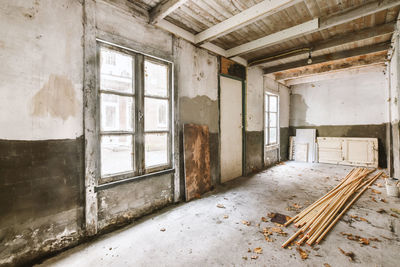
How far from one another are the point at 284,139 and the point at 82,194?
657cm

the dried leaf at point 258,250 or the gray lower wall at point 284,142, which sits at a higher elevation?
the gray lower wall at point 284,142

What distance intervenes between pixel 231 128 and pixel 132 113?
8.36ft

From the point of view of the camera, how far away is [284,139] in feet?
22.5

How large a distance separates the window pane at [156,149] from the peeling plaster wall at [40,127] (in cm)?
89

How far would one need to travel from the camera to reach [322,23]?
9.43 feet

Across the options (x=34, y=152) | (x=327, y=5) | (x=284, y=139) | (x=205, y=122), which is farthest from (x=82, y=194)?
(x=284, y=139)

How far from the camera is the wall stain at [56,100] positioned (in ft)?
6.05

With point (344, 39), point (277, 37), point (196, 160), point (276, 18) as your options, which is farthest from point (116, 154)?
point (344, 39)

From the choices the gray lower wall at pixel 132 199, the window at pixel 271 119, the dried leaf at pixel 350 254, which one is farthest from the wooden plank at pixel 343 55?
the gray lower wall at pixel 132 199

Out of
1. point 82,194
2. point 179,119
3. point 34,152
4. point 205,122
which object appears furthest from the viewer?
point 205,122

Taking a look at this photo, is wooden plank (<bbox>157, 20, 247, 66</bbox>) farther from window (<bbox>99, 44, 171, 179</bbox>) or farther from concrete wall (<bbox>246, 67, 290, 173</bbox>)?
concrete wall (<bbox>246, 67, 290, 173</bbox>)

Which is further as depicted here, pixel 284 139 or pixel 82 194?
pixel 284 139

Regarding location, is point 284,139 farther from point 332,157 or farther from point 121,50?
point 121,50

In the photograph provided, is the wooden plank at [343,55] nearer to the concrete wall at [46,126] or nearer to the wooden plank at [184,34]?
the wooden plank at [184,34]
